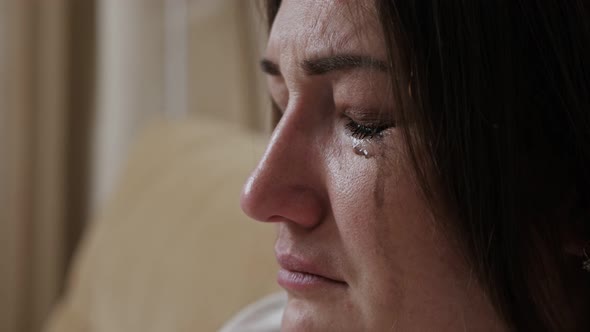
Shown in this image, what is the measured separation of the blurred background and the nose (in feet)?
4.14

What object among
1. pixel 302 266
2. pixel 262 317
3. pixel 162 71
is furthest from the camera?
pixel 162 71

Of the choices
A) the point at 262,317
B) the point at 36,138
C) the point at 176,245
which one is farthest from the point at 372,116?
the point at 36,138

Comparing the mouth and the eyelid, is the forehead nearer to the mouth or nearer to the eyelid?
the eyelid

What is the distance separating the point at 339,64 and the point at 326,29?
0.03 meters

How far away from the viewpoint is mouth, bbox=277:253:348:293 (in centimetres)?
68

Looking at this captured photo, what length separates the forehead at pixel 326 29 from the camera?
2.02ft

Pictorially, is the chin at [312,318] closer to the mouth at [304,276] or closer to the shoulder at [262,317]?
the mouth at [304,276]

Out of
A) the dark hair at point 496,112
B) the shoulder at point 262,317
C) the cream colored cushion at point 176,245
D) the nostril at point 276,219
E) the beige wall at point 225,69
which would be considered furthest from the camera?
the beige wall at point 225,69

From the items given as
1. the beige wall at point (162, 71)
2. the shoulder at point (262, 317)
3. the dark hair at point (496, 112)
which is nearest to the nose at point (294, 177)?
the dark hair at point (496, 112)

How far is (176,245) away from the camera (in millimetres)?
1264

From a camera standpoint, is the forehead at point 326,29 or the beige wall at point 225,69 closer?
the forehead at point 326,29

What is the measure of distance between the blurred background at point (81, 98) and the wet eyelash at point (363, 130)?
4.25 ft

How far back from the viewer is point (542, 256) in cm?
→ 64

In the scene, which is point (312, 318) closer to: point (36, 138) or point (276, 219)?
point (276, 219)
